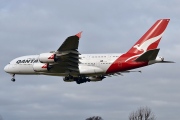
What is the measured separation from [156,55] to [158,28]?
9.72 m

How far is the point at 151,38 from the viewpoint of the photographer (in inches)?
5074

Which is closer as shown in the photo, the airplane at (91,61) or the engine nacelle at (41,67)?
the airplane at (91,61)

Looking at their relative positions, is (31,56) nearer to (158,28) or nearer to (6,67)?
(6,67)

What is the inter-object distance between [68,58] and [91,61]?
345 cm

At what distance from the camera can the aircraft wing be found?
122 m

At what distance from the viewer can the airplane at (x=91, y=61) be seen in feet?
407

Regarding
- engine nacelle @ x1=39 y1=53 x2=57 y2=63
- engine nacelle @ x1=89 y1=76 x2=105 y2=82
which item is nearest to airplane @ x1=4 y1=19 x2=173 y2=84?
engine nacelle @ x1=39 y1=53 x2=57 y2=63

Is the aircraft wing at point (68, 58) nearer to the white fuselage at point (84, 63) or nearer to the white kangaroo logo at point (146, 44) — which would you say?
the white fuselage at point (84, 63)

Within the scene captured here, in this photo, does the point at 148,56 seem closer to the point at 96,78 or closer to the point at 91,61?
the point at 91,61

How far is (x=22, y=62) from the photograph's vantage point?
13362cm

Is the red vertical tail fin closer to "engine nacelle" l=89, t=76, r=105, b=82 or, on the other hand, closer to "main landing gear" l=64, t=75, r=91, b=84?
"engine nacelle" l=89, t=76, r=105, b=82

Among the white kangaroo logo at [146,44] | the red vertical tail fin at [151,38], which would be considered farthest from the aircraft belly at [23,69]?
the white kangaroo logo at [146,44]

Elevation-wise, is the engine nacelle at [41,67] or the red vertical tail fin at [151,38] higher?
the red vertical tail fin at [151,38]

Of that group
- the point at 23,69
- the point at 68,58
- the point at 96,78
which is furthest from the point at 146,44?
the point at 23,69
